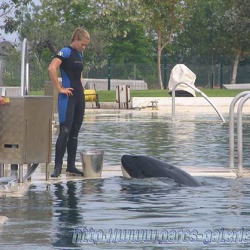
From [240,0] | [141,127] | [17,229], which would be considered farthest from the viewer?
[240,0]

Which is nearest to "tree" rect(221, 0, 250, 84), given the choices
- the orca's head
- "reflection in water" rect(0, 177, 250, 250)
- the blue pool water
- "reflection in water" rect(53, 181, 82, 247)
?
the blue pool water

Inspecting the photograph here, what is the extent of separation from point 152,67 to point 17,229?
54.4 meters

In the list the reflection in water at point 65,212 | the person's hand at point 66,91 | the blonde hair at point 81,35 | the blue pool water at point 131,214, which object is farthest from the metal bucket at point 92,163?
the blonde hair at point 81,35

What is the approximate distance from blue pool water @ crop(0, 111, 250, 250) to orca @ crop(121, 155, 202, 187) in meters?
0.12

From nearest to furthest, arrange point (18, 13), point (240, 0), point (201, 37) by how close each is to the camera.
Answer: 1. point (18, 13)
2. point (240, 0)
3. point (201, 37)

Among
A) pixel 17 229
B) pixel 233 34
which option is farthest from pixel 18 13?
pixel 17 229

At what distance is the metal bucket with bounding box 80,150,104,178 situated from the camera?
44.6 ft

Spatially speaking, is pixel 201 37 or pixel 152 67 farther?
pixel 201 37

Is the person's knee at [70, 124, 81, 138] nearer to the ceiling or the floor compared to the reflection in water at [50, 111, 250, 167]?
nearer to the ceiling

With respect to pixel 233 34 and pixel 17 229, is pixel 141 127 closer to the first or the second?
pixel 17 229

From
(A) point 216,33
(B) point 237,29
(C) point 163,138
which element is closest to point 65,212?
(C) point 163,138

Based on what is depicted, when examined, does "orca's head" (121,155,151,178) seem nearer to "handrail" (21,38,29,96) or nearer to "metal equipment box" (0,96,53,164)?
"metal equipment box" (0,96,53,164)

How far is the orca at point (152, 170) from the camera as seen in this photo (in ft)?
42.7

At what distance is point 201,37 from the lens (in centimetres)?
8619
